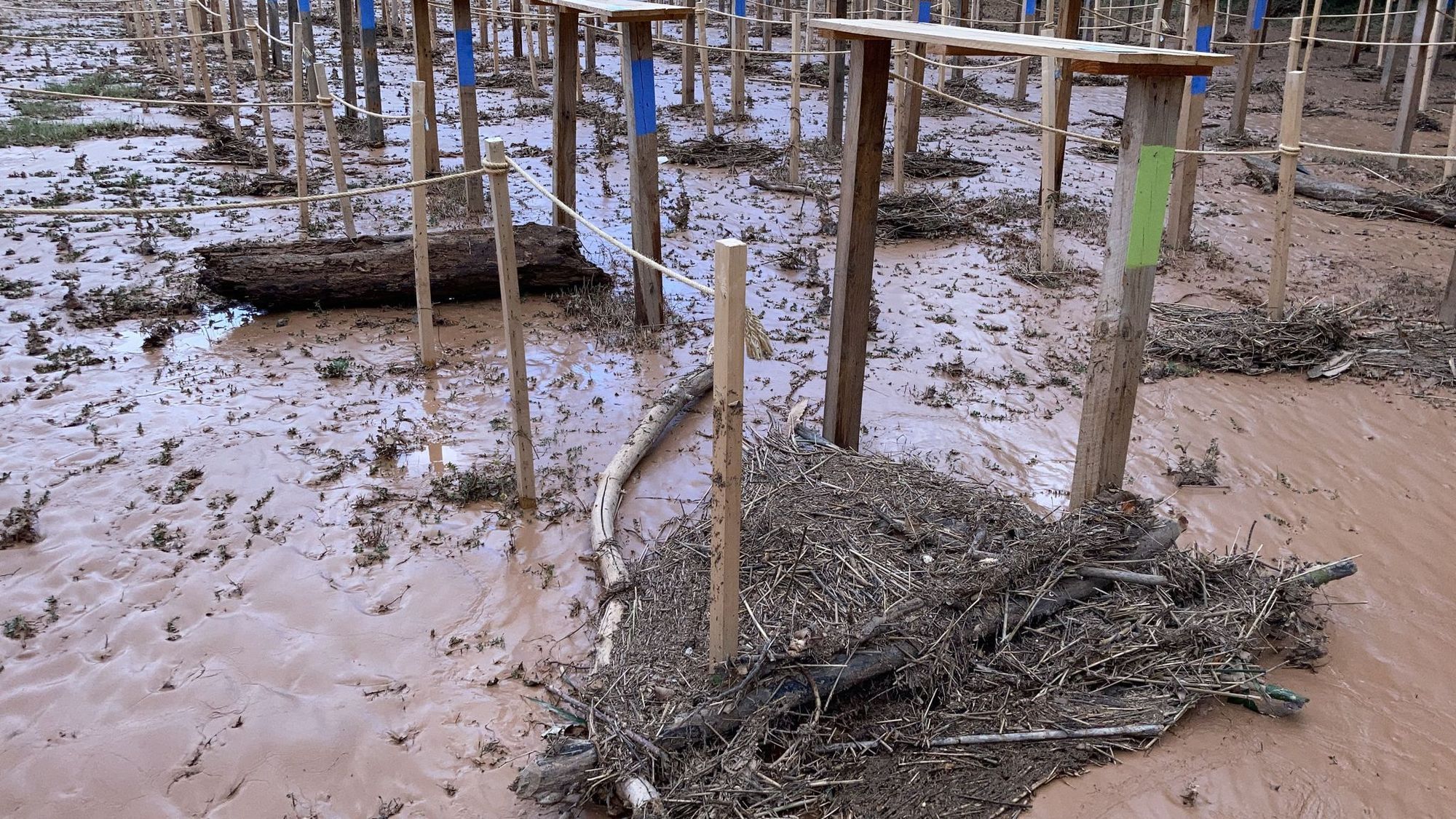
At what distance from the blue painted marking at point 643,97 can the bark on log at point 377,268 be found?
116 centimetres

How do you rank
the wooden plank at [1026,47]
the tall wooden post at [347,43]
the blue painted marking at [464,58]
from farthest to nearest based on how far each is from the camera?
the tall wooden post at [347,43]
the blue painted marking at [464,58]
the wooden plank at [1026,47]

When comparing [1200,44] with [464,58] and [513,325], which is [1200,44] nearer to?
[464,58]

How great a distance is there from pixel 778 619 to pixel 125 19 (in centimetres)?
2081

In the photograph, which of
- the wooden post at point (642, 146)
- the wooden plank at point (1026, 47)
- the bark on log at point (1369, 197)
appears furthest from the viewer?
the bark on log at point (1369, 197)

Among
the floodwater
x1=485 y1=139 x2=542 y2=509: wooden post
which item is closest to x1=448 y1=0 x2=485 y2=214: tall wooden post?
the floodwater

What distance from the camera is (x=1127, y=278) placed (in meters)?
3.21

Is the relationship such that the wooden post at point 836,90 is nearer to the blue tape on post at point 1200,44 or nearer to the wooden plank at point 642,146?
the blue tape on post at point 1200,44

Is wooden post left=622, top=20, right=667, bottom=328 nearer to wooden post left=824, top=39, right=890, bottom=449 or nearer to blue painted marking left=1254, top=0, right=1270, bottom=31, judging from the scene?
wooden post left=824, top=39, right=890, bottom=449

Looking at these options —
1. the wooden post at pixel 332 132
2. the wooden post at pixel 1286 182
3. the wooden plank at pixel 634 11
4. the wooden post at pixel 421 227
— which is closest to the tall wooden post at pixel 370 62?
the wooden post at pixel 332 132

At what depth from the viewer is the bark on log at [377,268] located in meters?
5.75

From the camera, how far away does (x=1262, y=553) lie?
3.91 metres

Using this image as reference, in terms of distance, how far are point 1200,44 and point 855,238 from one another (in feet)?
15.8

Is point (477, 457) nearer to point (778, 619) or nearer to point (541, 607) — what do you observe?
point (541, 607)

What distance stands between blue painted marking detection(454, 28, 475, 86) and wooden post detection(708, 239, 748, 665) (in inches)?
223
